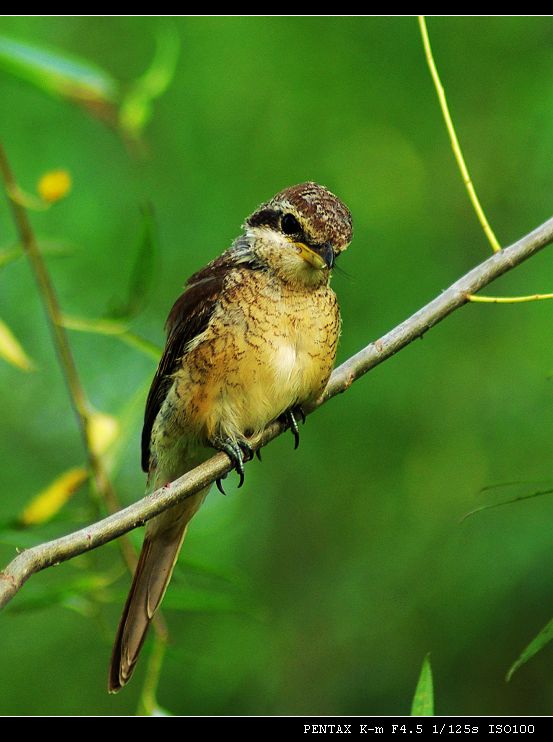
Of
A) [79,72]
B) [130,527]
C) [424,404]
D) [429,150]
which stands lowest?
[130,527]

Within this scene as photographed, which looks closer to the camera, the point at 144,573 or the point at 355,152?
the point at 144,573

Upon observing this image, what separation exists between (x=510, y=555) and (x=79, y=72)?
2.79 metres

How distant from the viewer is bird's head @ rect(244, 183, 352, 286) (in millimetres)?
4230

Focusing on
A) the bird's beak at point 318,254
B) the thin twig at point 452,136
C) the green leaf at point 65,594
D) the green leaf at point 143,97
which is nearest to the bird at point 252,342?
the bird's beak at point 318,254

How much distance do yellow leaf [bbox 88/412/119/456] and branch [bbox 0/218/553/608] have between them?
1.15 ft

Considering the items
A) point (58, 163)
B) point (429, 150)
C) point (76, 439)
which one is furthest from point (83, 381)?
point (429, 150)

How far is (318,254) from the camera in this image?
425 centimetres

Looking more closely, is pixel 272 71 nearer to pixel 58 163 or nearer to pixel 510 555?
pixel 58 163

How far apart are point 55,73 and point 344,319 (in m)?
2.84

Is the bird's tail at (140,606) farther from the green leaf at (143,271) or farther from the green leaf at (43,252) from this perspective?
the green leaf at (43,252)

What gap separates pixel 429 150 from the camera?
6.54m

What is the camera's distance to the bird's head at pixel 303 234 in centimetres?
423

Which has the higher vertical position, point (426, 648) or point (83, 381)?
point (83, 381)

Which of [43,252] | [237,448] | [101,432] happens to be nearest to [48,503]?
[101,432]
